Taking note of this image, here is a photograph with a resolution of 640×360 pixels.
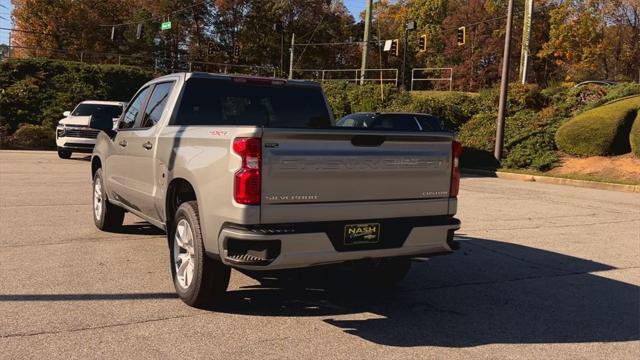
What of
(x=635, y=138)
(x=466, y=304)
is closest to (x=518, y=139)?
(x=635, y=138)

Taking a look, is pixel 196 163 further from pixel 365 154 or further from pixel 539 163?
pixel 539 163

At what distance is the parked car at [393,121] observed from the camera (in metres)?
16.4

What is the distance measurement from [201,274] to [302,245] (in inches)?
38.0

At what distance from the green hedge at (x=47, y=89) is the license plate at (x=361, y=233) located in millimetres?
23697

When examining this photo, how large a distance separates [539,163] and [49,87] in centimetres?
2471

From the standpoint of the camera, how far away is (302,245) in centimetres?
423

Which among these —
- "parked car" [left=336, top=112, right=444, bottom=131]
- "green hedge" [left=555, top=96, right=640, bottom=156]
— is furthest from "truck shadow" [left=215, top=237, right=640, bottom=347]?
"green hedge" [left=555, top=96, right=640, bottom=156]

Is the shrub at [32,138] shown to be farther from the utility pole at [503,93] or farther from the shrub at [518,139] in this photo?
the utility pole at [503,93]

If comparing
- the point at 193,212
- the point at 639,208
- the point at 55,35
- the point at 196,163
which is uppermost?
the point at 55,35

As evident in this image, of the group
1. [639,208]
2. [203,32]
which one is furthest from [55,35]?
[639,208]

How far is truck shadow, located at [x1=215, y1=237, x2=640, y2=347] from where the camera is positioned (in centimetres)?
459

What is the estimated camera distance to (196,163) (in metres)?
4.73

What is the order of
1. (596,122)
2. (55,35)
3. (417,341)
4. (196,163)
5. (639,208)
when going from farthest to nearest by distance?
(55,35) < (596,122) < (639,208) < (196,163) < (417,341)

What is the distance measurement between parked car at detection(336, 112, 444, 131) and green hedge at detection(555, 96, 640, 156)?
6.52 metres
